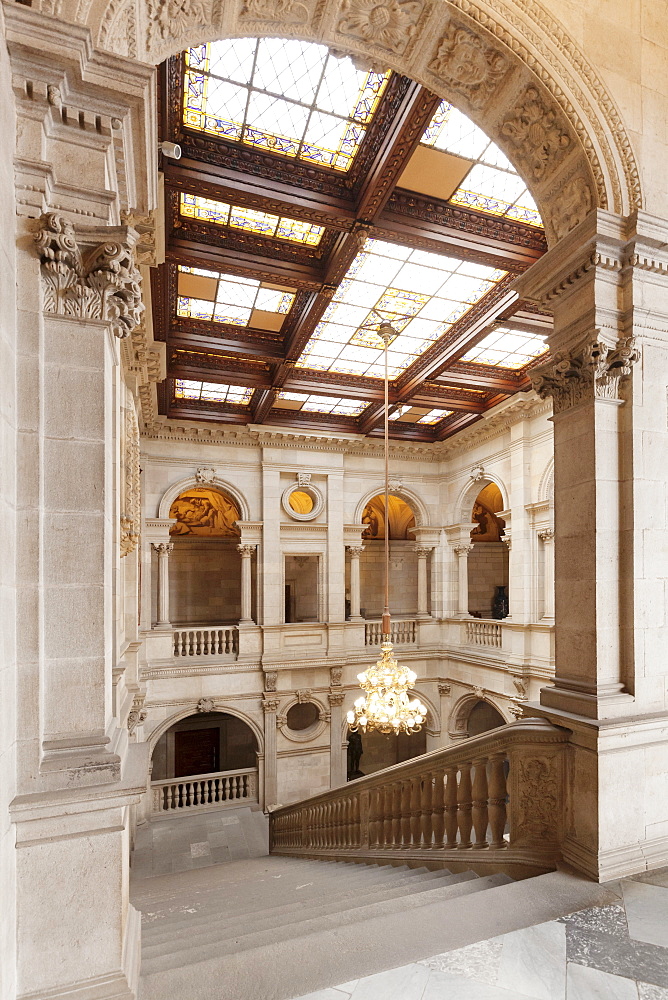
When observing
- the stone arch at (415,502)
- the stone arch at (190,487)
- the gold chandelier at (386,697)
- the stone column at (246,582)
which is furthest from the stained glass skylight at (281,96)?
the stone arch at (415,502)

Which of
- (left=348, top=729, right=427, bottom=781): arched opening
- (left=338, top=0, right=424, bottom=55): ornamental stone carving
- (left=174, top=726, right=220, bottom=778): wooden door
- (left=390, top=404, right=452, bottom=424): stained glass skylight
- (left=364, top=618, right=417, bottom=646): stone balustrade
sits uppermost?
(left=338, top=0, right=424, bottom=55): ornamental stone carving

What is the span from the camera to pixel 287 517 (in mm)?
12016

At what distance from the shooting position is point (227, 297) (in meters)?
6.82

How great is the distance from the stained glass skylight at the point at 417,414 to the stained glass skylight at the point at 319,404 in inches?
29.3

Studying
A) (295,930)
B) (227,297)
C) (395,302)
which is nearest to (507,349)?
(395,302)

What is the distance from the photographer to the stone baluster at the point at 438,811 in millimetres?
4113

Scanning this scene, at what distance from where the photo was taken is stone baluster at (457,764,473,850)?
3.81 meters

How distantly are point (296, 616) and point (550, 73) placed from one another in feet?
45.0

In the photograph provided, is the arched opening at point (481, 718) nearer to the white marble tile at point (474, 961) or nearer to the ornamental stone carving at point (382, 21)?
the white marble tile at point (474, 961)

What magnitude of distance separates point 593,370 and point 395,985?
337 cm

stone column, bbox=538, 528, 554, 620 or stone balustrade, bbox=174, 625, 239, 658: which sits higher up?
stone column, bbox=538, 528, 554, 620

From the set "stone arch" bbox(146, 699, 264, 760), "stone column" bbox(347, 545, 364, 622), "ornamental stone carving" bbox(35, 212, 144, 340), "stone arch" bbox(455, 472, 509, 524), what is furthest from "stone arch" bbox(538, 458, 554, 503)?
"ornamental stone carving" bbox(35, 212, 144, 340)

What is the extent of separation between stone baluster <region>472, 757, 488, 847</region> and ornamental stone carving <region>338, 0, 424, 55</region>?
4.68 m

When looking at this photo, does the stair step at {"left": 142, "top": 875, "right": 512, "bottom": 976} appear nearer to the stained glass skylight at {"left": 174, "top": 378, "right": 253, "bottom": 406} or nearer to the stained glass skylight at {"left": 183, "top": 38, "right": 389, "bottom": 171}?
the stained glass skylight at {"left": 183, "top": 38, "right": 389, "bottom": 171}
